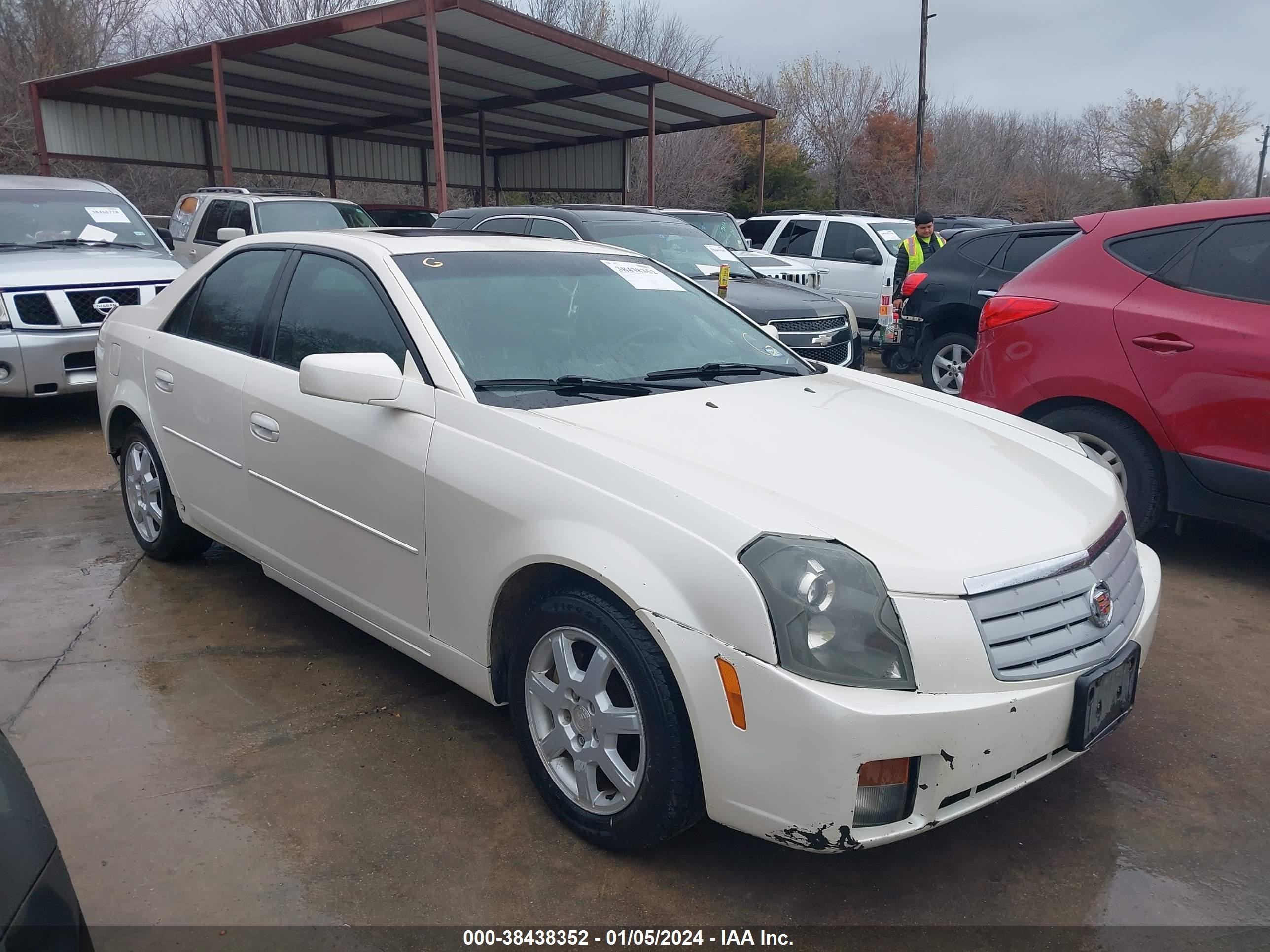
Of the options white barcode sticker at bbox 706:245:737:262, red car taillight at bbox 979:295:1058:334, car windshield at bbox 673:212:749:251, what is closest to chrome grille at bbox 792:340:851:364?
white barcode sticker at bbox 706:245:737:262

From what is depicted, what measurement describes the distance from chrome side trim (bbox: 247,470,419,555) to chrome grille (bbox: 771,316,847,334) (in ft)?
18.0

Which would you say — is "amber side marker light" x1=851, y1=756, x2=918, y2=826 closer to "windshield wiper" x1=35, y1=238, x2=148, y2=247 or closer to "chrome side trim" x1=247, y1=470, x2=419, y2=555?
"chrome side trim" x1=247, y1=470, x2=419, y2=555

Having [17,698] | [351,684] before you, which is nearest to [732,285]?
[351,684]

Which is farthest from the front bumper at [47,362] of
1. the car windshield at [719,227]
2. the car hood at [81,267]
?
the car windshield at [719,227]

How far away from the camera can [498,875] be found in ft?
8.18

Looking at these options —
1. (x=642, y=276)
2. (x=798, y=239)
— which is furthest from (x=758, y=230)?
(x=642, y=276)

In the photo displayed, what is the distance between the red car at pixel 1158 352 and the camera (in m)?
4.27

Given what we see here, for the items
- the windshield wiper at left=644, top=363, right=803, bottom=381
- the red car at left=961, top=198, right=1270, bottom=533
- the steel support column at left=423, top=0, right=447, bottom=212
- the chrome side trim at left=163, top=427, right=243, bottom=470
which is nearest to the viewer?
the windshield wiper at left=644, top=363, right=803, bottom=381

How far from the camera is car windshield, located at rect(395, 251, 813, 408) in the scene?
3.07 metres

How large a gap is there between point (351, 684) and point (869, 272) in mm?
10104

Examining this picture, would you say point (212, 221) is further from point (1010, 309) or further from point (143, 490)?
point (1010, 309)

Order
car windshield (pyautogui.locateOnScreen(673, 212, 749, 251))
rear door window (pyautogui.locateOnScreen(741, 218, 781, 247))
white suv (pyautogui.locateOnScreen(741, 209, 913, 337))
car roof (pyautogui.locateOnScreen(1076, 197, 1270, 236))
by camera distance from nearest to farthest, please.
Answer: car roof (pyautogui.locateOnScreen(1076, 197, 1270, 236)), car windshield (pyautogui.locateOnScreen(673, 212, 749, 251)), white suv (pyautogui.locateOnScreen(741, 209, 913, 337)), rear door window (pyautogui.locateOnScreen(741, 218, 781, 247))

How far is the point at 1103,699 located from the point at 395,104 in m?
19.3

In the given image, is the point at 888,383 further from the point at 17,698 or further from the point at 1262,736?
the point at 17,698
